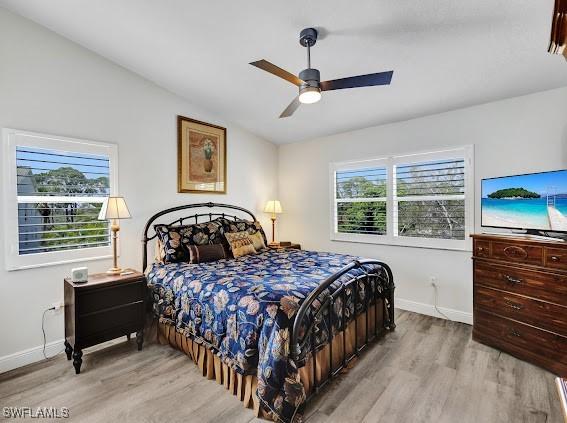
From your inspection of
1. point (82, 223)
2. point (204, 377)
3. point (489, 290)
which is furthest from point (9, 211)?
point (489, 290)

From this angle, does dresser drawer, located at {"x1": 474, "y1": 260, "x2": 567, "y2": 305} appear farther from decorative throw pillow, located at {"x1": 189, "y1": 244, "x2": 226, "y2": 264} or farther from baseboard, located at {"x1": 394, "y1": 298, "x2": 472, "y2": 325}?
decorative throw pillow, located at {"x1": 189, "y1": 244, "x2": 226, "y2": 264}

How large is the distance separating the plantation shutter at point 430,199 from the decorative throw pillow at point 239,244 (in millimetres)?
2007

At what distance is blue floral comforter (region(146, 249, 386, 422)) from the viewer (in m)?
1.79

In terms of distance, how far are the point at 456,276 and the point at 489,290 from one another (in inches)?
25.7

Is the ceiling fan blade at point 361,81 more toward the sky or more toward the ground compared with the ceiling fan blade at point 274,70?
more toward the ground

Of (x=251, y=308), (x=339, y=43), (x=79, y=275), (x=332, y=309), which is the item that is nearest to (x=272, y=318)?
(x=251, y=308)

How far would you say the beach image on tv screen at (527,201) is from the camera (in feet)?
7.78

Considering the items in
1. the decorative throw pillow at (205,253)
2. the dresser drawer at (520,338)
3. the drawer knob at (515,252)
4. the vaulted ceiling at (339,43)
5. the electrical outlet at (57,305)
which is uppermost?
the vaulted ceiling at (339,43)

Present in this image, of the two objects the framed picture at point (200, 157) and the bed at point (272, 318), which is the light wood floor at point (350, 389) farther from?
the framed picture at point (200, 157)

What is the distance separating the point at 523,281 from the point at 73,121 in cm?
448

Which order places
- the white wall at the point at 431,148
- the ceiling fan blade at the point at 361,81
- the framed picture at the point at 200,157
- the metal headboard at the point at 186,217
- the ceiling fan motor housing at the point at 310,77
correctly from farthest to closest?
the framed picture at the point at 200,157
the metal headboard at the point at 186,217
the white wall at the point at 431,148
the ceiling fan motor housing at the point at 310,77
the ceiling fan blade at the point at 361,81

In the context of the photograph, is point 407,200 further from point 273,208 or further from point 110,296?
point 110,296

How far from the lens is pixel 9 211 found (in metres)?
2.54

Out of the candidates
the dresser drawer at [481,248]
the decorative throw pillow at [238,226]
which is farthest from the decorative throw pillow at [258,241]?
the dresser drawer at [481,248]
